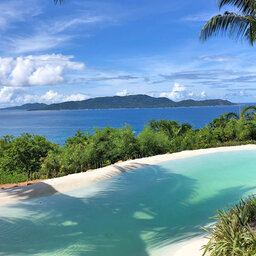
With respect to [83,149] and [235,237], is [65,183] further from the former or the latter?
[235,237]

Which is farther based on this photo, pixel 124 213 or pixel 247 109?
pixel 247 109

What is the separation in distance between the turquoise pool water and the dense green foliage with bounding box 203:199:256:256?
1.00 m

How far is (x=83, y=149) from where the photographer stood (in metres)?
9.75

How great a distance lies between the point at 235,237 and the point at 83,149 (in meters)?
7.23

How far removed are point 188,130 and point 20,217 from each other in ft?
34.1

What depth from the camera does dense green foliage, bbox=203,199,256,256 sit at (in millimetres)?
3106

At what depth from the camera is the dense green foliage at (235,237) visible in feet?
10.2

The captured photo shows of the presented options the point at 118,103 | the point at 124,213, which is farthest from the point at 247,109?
the point at 118,103

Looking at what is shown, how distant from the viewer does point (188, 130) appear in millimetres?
13930

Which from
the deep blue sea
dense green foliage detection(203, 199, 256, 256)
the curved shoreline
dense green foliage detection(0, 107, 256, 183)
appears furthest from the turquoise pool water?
the deep blue sea

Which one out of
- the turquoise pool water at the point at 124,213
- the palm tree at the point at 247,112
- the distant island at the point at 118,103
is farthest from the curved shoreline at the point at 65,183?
the distant island at the point at 118,103

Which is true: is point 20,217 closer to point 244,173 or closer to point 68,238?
point 68,238

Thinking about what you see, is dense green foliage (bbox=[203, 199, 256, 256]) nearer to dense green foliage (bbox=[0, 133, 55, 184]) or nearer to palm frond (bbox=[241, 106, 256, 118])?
dense green foliage (bbox=[0, 133, 55, 184])

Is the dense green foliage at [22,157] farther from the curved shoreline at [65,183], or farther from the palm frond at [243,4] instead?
the palm frond at [243,4]
